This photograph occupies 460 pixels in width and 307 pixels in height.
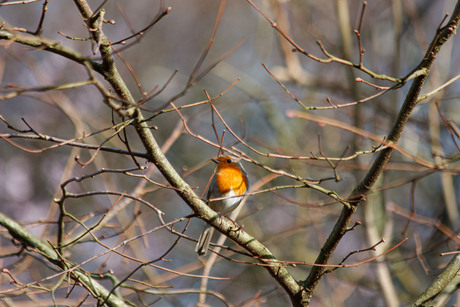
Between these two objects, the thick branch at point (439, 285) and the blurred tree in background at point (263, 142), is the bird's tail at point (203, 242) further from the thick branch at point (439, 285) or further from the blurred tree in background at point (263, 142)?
the thick branch at point (439, 285)

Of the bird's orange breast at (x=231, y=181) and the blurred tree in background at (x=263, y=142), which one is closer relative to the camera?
the bird's orange breast at (x=231, y=181)

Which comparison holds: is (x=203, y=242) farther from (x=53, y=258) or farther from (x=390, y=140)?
(x=390, y=140)

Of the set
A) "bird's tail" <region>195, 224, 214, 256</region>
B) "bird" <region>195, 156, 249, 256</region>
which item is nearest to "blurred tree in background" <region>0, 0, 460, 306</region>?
"bird's tail" <region>195, 224, 214, 256</region>

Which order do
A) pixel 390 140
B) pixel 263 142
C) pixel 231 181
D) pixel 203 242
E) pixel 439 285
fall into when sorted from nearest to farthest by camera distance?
pixel 390 140 < pixel 439 285 < pixel 203 242 < pixel 231 181 < pixel 263 142

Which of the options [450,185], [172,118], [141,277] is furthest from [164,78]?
[450,185]

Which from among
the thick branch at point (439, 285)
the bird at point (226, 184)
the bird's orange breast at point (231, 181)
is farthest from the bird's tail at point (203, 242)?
the thick branch at point (439, 285)

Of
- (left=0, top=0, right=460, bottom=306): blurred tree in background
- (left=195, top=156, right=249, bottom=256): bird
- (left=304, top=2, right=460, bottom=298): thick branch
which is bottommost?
(left=304, top=2, right=460, bottom=298): thick branch

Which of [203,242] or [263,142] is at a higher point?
[263,142]

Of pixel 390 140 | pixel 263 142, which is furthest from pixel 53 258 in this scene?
pixel 263 142

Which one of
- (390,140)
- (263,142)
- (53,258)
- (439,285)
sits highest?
(263,142)

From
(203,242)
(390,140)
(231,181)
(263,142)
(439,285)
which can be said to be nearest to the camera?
(390,140)

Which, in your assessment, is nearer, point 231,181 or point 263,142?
point 231,181

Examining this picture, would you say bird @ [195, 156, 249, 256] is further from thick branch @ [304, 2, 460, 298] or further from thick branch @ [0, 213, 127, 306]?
thick branch @ [304, 2, 460, 298]

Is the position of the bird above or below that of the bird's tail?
above
